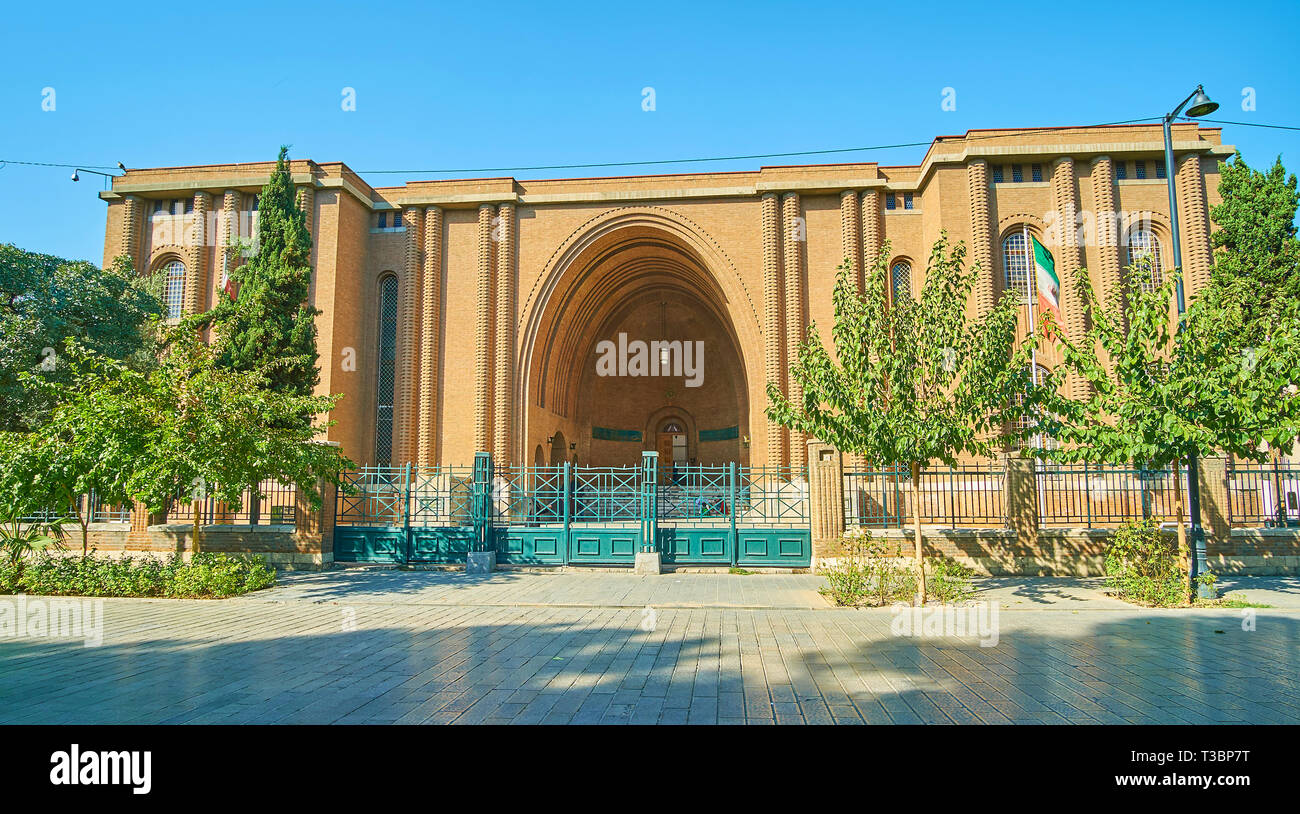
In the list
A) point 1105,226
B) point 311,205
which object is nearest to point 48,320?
point 311,205

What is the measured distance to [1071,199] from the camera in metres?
23.3

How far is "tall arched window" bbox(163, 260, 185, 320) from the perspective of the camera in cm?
2641

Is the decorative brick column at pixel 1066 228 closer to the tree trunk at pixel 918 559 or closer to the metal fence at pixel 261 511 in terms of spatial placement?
the tree trunk at pixel 918 559

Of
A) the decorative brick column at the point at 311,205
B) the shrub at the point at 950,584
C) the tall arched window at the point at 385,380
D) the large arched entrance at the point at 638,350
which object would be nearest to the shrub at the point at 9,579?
the shrub at the point at 950,584

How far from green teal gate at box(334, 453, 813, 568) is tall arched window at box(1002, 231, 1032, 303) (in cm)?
1463

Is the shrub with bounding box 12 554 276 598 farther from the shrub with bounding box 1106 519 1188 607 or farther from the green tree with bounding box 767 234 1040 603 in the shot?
the shrub with bounding box 1106 519 1188 607

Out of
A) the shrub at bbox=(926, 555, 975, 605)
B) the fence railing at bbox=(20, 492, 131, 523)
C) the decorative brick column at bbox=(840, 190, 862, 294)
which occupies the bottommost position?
the shrub at bbox=(926, 555, 975, 605)

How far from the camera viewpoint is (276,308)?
16.9 metres

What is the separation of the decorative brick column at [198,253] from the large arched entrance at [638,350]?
41.6 ft

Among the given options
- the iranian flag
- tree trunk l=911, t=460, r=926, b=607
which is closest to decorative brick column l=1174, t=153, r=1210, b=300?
the iranian flag

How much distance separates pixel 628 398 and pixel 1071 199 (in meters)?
23.3

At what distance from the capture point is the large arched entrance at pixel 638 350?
27.4 meters

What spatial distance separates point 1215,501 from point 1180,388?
505 cm
